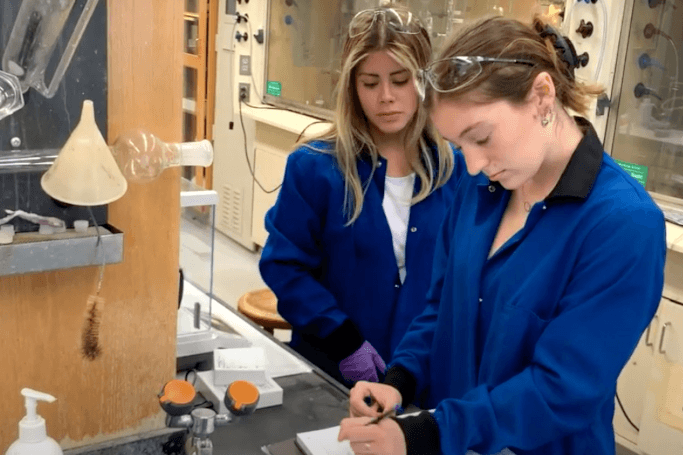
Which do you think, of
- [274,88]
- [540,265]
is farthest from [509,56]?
[274,88]

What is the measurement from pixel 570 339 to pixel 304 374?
0.58 m

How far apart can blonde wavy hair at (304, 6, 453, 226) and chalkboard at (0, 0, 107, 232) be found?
72 cm

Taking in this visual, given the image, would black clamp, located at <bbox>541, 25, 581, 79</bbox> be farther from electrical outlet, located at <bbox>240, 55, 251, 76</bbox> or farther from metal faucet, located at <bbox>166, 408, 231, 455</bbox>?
electrical outlet, located at <bbox>240, 55, 251, 76</bbox>

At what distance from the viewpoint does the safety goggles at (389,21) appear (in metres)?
1.60

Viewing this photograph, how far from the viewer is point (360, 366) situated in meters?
1.61

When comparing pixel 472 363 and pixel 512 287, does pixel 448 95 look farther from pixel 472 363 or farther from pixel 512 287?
pixel 472 363

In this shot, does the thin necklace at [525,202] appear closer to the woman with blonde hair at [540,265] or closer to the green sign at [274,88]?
the woman with blonde hair at [540,265]

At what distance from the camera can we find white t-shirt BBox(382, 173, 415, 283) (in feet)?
5.56

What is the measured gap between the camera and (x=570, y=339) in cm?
102

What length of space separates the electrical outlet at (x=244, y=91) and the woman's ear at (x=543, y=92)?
393 centimetres

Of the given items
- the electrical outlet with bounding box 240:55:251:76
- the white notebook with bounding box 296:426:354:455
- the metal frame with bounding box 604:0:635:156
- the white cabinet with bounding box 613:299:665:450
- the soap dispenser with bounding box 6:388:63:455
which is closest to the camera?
the soap dispenser with bounding box 6:388:63:455

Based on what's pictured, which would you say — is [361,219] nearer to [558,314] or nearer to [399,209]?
[399,209]

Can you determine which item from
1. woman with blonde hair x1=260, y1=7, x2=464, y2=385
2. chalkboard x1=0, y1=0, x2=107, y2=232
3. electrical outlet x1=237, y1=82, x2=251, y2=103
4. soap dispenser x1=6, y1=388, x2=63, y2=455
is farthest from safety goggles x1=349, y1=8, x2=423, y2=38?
electrical outlet x1=237, y1=82, x2=251, y2=103

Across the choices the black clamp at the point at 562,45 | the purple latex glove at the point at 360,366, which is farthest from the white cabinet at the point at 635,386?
the black clamp at the point at 562,45
